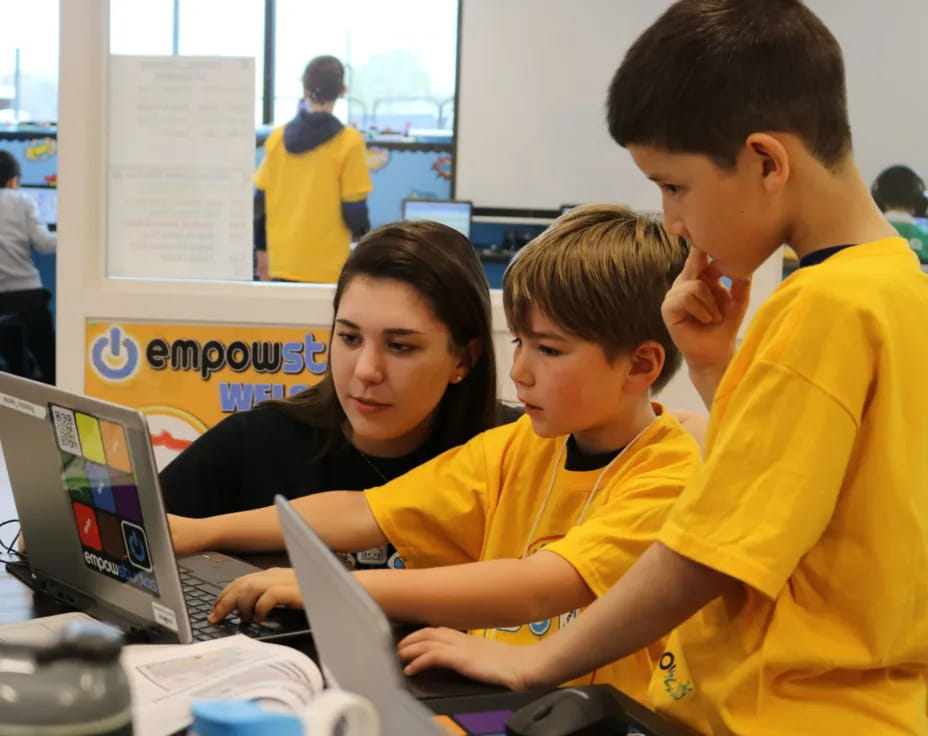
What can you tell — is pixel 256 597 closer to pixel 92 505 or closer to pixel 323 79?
pixel 92 505

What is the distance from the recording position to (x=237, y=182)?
3137 mm

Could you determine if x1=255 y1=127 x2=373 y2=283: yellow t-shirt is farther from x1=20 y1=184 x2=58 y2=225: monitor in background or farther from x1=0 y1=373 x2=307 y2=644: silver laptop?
x1=20 y1=184 x2=58 y2=225: monitor in background

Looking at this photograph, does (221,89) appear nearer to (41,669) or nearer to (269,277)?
(269,277)

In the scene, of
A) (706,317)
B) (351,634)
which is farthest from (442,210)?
(351,634)

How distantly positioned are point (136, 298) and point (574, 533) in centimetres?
221

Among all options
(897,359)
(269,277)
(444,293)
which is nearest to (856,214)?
(897,359)

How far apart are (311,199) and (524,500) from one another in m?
2.27

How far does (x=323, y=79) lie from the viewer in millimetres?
3715

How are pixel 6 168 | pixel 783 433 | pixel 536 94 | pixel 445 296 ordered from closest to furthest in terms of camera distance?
pixel 783 433
pixel 445 296
pixel 536 94
pixel 6 168

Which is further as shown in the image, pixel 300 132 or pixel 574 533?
pixel 300 132

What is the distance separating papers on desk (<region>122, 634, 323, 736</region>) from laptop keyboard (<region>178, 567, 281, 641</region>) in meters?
0.10

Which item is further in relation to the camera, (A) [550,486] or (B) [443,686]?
(A) [550,486]

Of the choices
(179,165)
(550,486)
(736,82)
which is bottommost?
(550,486)

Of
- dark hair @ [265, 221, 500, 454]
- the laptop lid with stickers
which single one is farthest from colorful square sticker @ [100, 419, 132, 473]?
dark hair @ [265, 221, 500, 454]
